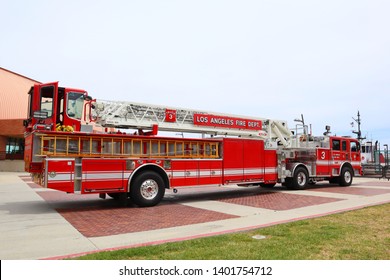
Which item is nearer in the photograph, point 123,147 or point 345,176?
point 123,147

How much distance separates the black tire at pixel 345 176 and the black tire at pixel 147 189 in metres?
10.8

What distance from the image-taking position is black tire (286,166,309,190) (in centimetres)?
1506

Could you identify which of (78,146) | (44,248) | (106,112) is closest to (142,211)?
(78,146)

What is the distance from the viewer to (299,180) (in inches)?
604

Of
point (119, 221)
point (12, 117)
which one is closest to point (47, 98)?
point (119, 221)

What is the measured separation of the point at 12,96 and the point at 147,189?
43.3 meters

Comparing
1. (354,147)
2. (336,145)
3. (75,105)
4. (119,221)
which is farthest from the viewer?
(354,147)

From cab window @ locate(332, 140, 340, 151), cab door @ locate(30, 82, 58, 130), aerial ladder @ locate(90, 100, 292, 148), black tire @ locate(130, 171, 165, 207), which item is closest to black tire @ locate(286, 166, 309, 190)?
aerial ladder @ locate(90, 100, 292, 148)

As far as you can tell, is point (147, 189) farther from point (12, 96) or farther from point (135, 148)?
point (12, 96)

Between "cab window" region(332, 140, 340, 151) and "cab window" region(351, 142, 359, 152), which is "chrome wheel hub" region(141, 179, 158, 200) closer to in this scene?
"cab window" region(332, 140, 340, 151)

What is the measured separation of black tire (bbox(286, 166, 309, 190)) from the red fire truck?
0.69 meters

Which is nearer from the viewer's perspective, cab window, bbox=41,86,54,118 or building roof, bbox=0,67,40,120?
cab window, bbox=41,86,54,118

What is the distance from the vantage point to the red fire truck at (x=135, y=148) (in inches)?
356

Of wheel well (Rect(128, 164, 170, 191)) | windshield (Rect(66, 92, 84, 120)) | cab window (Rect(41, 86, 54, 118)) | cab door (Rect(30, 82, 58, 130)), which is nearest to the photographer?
cab door (Rect(30, 82, 58, 130))
